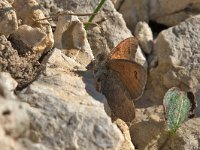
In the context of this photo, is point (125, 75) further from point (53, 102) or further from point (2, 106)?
point (2, 106)

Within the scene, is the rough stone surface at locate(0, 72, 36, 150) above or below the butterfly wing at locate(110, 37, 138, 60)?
above

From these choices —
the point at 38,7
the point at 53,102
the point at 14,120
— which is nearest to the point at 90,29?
the point at 38,7

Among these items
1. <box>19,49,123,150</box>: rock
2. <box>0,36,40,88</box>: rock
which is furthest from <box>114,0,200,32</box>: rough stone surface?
<box>19,49,123,150</box>: rock

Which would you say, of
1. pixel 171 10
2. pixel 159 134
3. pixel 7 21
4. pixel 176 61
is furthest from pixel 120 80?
pixel 171 10

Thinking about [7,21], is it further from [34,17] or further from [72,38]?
[72,38]

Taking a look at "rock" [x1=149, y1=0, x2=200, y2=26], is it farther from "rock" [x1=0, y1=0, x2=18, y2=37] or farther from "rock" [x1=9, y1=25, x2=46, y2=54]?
"rock" [x1=0, y1=0, x2=18, y2=37]
